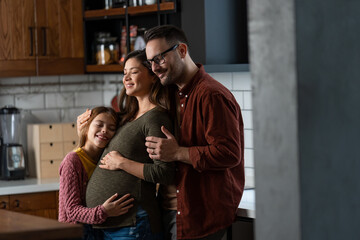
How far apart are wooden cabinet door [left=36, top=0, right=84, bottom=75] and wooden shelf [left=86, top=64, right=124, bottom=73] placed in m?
0.08

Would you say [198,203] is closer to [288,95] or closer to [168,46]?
Answer: [168,46]

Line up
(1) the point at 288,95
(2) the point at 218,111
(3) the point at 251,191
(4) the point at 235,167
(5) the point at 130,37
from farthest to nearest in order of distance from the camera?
(5) the point at 130,37 → (3) the point at 251,191 → (4) the point at 235,167 → (2) the point at 218,111 → (1) the point at 288,95

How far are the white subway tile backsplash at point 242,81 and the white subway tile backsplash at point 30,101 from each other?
1.62 m

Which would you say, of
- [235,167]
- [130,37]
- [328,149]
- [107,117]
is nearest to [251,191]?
[235,167]

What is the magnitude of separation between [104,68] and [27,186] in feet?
3.09

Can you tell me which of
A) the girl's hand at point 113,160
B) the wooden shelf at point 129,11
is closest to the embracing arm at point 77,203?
the girl's hand at point 113,160

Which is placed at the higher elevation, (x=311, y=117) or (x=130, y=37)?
(x=130, y=37)

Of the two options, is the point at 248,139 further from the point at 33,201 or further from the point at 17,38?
the point at 17,38

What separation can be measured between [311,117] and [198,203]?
3.59ft

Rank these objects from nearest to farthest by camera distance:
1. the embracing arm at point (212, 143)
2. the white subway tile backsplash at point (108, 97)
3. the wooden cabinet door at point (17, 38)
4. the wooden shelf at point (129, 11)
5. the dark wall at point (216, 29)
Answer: the embracing arm at point (212, 143), the dark wall at point (216, 29), the wooden shelf at point (129, 11), the wooden cabinet door at point (17, 38), the white subway tile backsplash at point (108, 97)

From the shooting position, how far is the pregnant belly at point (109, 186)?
2754 mm

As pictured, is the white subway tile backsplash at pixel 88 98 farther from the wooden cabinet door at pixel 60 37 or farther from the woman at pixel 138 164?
the woman at pixel 138 164

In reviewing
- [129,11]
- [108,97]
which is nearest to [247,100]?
[129,11]

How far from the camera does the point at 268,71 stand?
5.52 feet
